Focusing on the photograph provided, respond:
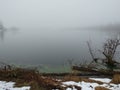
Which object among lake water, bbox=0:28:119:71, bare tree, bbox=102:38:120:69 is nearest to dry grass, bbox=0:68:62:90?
bare tree, bbox=102:38:120:69

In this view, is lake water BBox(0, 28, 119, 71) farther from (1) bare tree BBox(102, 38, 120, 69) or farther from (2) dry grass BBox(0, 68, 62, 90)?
(2) dry grass BBox(0, 68, 62, 90)

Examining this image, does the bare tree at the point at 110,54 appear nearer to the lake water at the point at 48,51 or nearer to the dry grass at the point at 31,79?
the lake water at the point at 48,51

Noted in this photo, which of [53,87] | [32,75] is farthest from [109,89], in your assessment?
[32,75]

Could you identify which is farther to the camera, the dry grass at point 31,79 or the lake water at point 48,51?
the lake water at point 48,51

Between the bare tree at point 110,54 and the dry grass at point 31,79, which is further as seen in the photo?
the bare tree at point 110,54

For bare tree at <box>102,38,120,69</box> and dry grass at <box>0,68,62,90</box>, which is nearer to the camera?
dry grass at <box>0,68,62,90</box>

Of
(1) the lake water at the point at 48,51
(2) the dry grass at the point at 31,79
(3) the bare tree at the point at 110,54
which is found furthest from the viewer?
(1) the lake water at the point at 48,51

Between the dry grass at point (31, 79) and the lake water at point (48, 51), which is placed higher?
the lake water at point (48, 51)

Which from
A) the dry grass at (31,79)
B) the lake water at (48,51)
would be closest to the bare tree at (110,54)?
the lake water at (48,51)

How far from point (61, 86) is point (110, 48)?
18.6m

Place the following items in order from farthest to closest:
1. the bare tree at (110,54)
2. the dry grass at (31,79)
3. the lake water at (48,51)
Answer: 1. the lake water at (48,51)
2. the bare tree at (110,54)
3. the dry grass at (31,79)

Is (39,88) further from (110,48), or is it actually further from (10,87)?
(110,48)

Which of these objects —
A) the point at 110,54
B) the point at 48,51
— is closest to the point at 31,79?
the point at 110,54

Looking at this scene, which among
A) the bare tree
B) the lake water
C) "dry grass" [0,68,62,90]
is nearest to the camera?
"dry grass" [0,68,62,90]
